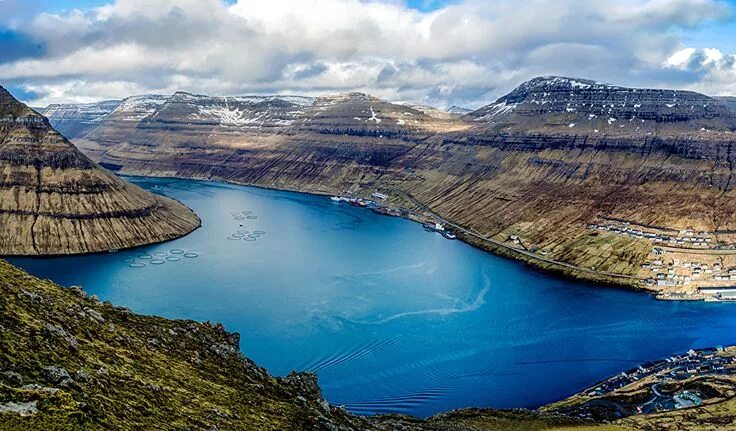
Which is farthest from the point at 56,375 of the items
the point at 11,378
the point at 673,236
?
the point at 673,236

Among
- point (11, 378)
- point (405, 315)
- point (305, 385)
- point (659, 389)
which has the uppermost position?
point (11, 378)

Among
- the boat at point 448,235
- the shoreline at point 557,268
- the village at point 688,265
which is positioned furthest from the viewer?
the boat at point 448,235

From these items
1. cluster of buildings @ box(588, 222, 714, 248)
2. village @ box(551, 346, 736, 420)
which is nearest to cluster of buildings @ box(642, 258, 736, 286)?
cluster of buildings @ box(588, 222, 714, 248)

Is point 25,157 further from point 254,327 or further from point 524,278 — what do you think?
point 524,278

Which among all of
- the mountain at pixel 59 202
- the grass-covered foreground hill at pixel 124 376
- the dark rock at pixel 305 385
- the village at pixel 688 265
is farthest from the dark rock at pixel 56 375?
the mountain at pixel 59 202

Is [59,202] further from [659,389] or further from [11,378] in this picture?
[11,378]

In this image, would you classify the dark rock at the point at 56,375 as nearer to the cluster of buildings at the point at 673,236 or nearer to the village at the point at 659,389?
the village at the point at 659,389
